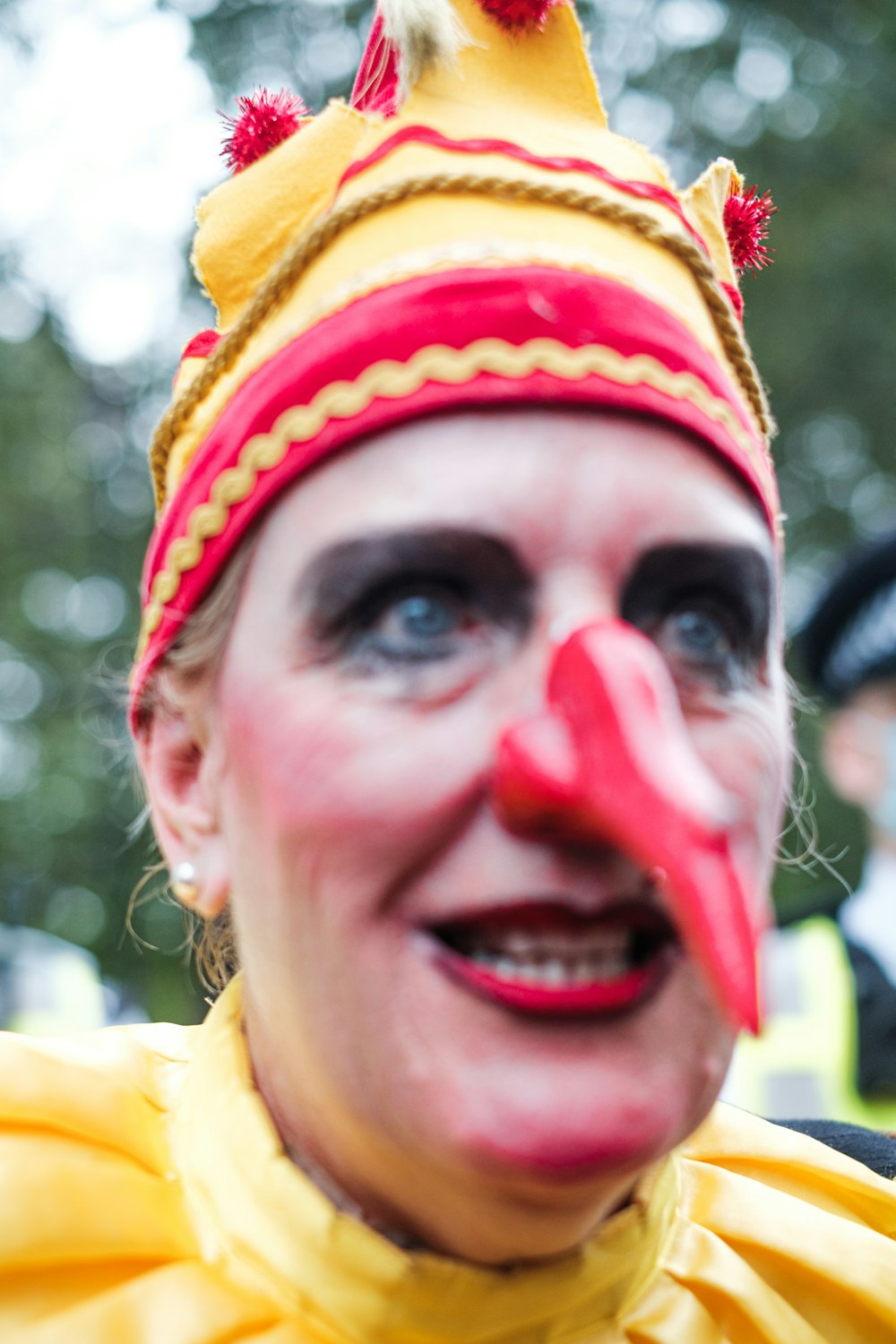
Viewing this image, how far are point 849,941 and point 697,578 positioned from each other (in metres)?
2.55

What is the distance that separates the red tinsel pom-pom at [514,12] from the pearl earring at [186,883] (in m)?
1.07

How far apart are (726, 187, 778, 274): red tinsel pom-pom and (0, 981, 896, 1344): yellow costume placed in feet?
3.87

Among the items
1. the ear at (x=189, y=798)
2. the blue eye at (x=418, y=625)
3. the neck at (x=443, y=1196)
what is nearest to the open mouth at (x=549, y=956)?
the neck at (x=443, y=1196)

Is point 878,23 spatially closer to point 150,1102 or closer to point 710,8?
Result: point 710,8

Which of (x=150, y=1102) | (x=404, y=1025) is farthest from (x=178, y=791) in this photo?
(x=404, y=1025)

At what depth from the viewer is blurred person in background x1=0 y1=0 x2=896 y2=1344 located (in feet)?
4.56

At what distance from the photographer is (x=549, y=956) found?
4.63ft

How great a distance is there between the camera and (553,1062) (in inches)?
54.5

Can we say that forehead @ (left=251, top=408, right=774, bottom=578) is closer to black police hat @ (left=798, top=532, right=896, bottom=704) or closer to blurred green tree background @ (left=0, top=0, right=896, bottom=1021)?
black police hat @ (left=798, top=532, right=896, bottom=704)

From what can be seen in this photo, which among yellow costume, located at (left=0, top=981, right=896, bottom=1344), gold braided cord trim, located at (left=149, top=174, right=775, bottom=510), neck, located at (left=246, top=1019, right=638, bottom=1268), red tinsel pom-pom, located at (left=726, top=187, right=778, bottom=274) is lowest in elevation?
yellow costume, located at (left=0, top=981, right=896, bottom=1344)

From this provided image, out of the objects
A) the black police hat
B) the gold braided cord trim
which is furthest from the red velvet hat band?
the black police hat

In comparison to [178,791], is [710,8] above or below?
above

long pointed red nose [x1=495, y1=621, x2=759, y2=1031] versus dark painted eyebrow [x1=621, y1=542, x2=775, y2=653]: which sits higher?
dark painted eyebrow [x1=621, y1=542, x2=775, y2=653]

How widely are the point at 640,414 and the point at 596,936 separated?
53 centimetres
